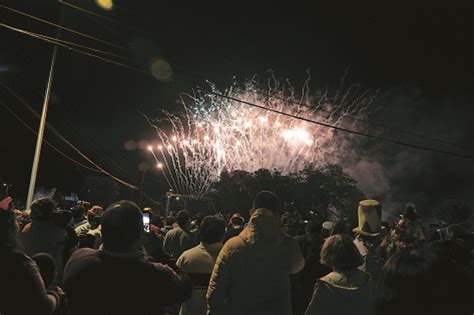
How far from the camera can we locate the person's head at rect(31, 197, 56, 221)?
5.45 m

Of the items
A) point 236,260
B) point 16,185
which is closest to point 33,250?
point 236,260

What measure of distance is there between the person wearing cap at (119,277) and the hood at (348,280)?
59.9 inches

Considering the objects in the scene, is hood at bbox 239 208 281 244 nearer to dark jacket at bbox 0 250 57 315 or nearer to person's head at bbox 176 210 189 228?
dark jacket at bbox 0 250 57 315

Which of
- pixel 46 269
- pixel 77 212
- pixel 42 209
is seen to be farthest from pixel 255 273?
pixel 77 212

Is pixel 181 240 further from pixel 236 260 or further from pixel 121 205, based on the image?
pixel 121 205

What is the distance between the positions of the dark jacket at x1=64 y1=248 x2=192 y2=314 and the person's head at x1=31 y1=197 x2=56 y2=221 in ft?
9.75

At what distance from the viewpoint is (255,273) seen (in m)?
4.03

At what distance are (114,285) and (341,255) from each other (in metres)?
2.08

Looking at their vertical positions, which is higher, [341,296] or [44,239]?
[44,239]

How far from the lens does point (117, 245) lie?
2.80 metres

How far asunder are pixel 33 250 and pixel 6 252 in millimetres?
2432

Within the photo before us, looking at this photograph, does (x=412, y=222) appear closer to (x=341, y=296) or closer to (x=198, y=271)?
(x=341, y=296)

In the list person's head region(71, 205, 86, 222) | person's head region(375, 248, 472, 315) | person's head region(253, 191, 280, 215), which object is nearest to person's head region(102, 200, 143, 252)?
person's head region(375, 248, 472, 315)

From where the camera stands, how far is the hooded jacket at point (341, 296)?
12.1ft
